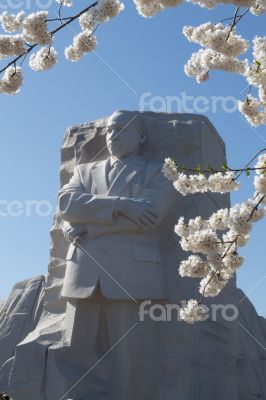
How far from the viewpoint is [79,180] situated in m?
5.58

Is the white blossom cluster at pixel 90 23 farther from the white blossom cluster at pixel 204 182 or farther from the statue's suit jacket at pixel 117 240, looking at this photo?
the statue's suit jacket at pixel 117 240

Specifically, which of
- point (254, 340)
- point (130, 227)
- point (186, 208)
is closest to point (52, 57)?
point (130, 227)

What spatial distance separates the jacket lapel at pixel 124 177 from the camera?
531 centimetres

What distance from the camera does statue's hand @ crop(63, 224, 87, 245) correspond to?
17.0 feet

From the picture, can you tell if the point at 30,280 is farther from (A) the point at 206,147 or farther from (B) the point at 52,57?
(B) the point at 52,57

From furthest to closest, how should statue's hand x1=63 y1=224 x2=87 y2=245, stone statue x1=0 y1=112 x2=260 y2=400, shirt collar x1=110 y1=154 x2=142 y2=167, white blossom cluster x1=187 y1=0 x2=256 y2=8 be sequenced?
1. shirt collar x1=110 y1=154 x2=142 y2=167
2. statue's hand x1=63 y1=224 x2=87 y2=245
3. stone statue x1=0 y1=112 x2=260 y2=400
4. white blossom cluster x1=187 y1=0 x2=256 y2=8

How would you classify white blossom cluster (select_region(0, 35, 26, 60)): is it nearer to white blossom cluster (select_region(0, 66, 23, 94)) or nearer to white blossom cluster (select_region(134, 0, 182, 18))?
white blossom cluster (select_region(0, 66, 23, 94))

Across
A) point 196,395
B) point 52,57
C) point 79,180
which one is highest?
point 52,57

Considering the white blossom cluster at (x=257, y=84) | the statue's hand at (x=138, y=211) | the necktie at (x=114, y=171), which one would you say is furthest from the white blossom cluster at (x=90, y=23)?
the necktie at (x=114, y=171)

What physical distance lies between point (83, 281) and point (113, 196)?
2.45ft

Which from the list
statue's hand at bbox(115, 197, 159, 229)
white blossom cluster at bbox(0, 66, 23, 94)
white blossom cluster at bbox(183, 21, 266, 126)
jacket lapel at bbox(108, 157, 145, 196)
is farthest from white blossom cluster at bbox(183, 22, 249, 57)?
jacket lapel at bbox(108, 157, 145, 196)

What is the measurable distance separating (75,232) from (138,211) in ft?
1.91

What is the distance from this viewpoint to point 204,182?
2.95 metres

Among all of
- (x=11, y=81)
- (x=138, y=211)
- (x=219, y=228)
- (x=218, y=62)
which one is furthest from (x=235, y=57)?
(x=138, y=211)
